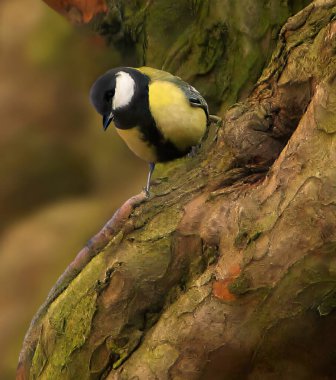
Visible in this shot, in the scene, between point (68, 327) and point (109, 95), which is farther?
point (109, 95)

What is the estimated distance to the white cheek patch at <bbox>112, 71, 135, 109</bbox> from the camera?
1.45m

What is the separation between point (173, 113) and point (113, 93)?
0.13m

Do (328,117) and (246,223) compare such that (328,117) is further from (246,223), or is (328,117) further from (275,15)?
(275,15)

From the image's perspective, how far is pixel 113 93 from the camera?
1.46 meters

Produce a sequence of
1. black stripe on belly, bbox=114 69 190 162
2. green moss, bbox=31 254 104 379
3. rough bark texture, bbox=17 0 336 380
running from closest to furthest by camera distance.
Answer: rough bark texture, bbox=17 0 336 380
green moss, bbox=31 254 104 379
black stripe on belly, bbox=114 69 190 162

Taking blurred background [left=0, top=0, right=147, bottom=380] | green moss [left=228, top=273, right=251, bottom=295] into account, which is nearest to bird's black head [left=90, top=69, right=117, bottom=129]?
green moss [left=228, top=273, right=251, bottom=295]

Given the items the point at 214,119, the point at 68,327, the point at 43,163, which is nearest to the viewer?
the point at 68,327

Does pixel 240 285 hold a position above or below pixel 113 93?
below

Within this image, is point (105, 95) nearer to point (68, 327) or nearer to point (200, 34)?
point (200, 34)

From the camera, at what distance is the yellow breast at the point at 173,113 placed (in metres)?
1.45

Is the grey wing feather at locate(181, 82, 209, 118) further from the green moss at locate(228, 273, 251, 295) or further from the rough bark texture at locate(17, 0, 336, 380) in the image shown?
the green moss at locate(228, 273, 251, 295)

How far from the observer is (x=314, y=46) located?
1.07m

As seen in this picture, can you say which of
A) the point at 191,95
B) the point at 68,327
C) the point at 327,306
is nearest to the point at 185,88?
the point at 191,95

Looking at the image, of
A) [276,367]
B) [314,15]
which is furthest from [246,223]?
[314,15]
